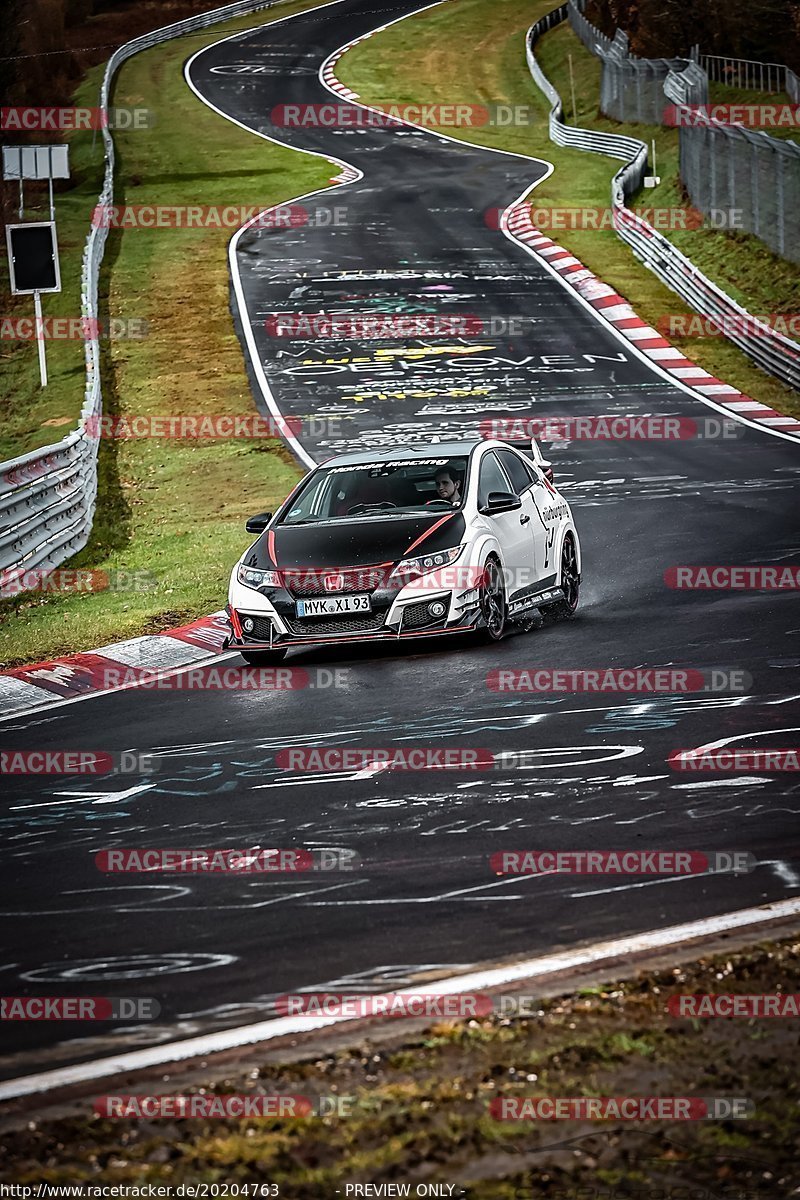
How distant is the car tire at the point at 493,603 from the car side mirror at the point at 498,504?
18.9 inches

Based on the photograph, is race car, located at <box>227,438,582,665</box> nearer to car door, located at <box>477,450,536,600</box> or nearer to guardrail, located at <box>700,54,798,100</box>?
car door, located at <box>477,450,536,600</box>

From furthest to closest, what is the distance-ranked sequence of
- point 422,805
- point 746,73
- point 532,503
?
point 746,73 → point 532,503 → point 422,805

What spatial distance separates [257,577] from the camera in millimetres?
12977

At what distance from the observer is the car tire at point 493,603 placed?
42.0 feet

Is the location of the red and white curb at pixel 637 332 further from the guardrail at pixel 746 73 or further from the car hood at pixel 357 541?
the car hood at pixel 357 541

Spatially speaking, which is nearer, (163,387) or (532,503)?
(532,503)

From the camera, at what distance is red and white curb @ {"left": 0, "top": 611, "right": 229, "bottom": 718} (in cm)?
1233

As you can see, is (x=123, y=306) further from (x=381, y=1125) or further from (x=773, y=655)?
(x=381, y=1125)

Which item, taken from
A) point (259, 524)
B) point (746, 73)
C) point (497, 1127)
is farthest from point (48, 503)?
point (746, 73)

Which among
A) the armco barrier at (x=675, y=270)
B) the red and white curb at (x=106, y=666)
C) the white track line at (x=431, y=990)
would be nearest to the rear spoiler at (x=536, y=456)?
the red and white curb at (x=106, y=666)

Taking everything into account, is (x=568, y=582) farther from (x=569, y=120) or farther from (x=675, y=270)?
(x=569, y=120)

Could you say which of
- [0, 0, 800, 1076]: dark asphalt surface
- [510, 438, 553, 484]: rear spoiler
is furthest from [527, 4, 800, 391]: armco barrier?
[510, 438, 553, 484]: rear spoiler

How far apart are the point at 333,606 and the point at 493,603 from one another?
4.10 ft

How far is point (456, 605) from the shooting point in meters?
12.6
